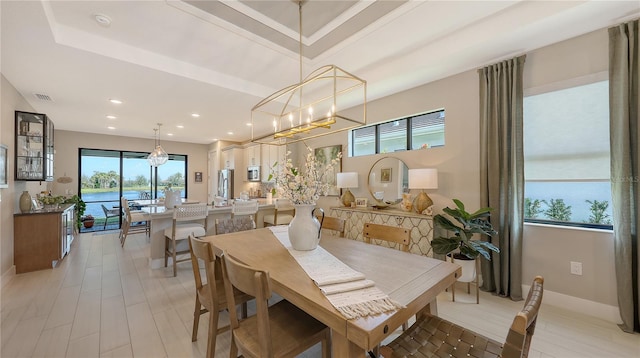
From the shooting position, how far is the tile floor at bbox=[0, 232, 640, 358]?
76.4 inches

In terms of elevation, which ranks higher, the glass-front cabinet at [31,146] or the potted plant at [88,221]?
the glass-front cabinet at [31,146]

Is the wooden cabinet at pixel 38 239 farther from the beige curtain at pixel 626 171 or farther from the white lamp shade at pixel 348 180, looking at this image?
the beige curtain at pixel 626 171

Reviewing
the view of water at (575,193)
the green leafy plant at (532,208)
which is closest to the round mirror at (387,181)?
the green leafy plant at (532,208)

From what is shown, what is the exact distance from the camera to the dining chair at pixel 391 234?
2152 mm

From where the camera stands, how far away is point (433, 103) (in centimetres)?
355

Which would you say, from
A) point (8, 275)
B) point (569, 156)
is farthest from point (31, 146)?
point (569, 156)

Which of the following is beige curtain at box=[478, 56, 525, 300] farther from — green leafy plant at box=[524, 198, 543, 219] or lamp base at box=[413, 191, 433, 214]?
lamp base at box=[413, 191, 433, 214]

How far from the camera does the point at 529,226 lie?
2.77 m

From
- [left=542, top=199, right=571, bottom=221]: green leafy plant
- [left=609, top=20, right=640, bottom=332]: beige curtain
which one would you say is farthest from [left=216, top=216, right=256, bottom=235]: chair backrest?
[left=609, top=20, right=640, bottom=332]: beige curtain

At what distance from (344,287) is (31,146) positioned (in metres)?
5.25

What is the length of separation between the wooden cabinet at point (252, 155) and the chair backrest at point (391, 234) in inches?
192

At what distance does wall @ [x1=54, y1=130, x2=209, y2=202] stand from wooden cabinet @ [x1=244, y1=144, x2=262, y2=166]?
7.79ft

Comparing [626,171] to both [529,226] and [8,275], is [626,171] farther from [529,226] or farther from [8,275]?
[8,275]

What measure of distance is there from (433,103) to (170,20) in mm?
3319
